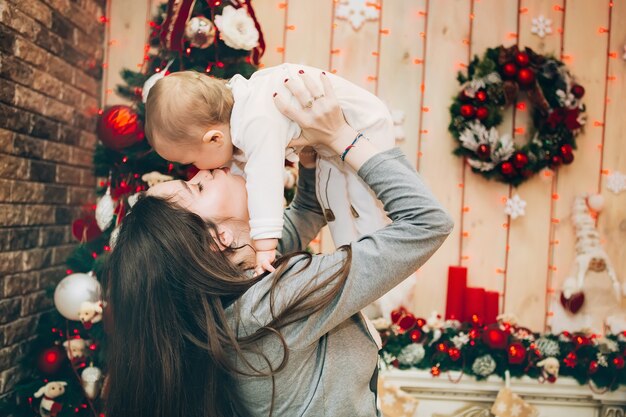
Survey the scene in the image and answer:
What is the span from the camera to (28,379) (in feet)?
7.93

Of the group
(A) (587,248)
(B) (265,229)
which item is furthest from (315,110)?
(A) (587,248)

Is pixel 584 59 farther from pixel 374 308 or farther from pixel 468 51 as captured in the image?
pixel 374 308

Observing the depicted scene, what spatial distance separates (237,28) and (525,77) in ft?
4.71

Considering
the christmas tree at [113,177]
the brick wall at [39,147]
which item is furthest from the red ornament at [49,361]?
the brick wall at [39,147]

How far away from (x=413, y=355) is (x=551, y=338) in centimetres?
68

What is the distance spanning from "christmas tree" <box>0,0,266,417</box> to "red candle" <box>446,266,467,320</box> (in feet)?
4.69

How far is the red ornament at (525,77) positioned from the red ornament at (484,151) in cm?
35

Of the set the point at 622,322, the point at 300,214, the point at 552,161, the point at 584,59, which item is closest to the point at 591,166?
the point at 552,161

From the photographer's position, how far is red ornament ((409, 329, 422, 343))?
2682mm

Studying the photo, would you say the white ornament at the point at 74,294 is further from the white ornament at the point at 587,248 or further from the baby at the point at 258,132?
the white ornament at the point at 587,248

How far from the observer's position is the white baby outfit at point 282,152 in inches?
49.1

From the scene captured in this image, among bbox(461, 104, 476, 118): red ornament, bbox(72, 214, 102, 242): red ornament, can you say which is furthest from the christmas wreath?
bbox(72, 214, 102, 242): red ornament

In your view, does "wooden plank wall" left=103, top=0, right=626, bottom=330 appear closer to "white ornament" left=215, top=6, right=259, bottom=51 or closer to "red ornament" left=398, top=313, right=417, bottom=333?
"red ornament" left=398, top=313, right=417, bottom=333

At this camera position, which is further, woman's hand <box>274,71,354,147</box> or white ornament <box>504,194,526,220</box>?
white ornament <box>504,194,526,220</box>
